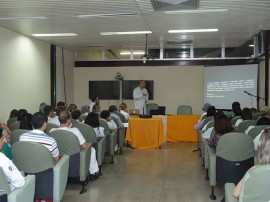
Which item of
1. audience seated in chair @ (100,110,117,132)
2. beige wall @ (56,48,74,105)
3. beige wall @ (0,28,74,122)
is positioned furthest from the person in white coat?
audience seated in chair @ (100,110,117,132)

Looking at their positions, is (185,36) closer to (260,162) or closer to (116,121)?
(116,121)

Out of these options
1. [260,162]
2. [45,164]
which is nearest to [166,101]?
[45,164]

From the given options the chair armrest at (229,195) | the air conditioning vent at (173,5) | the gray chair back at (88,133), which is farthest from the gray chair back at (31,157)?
the air conditioning vent at (173,5)

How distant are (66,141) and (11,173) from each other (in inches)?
63.6

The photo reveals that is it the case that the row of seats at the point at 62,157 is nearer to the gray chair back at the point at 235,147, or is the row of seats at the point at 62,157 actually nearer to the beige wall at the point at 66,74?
the gray chair back at the point at 235,147

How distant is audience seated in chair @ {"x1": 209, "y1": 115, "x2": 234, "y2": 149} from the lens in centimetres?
455

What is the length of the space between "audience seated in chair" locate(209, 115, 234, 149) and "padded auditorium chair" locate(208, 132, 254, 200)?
Result: 15.2 inches

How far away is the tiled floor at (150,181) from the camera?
4488 millimetres

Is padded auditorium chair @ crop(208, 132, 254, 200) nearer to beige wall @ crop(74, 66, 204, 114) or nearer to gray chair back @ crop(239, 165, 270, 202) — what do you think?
gray chair back @ crop(239, 165, 270, 202)

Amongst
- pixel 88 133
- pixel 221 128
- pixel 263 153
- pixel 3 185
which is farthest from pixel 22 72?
pixel 263 153

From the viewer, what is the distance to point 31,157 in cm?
346

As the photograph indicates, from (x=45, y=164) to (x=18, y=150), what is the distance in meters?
0.31

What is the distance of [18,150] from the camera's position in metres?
3.43

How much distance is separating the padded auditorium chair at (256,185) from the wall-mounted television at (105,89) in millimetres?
10050
